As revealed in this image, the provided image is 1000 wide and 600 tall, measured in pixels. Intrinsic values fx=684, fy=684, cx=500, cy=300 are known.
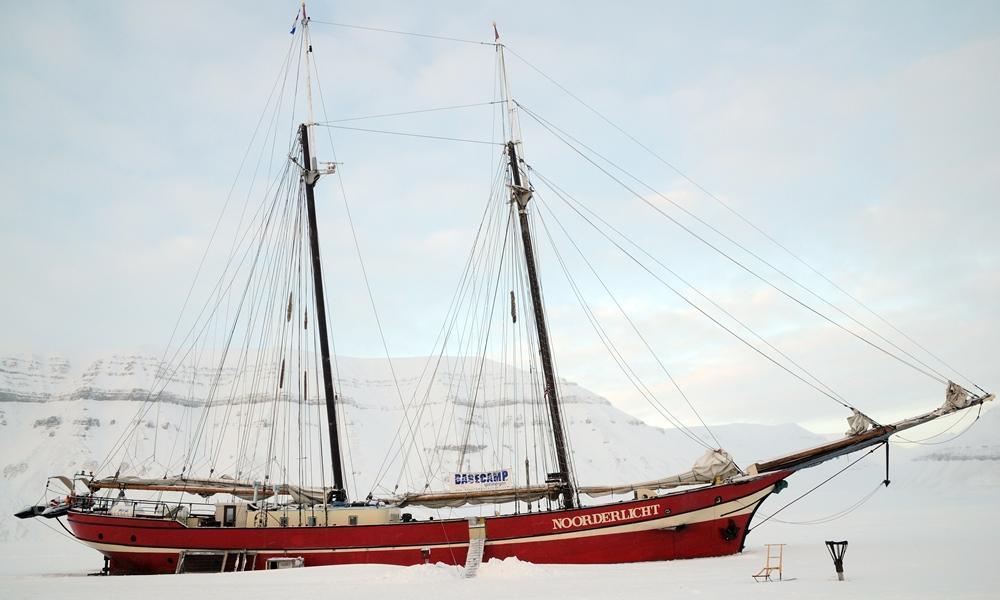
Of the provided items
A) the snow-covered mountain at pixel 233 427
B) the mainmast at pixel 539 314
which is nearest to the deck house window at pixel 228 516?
the mainmast at pixel 539 314

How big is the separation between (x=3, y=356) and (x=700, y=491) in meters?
121

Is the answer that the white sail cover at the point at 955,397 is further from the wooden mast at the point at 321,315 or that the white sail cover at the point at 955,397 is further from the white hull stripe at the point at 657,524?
the wooden mast at the point at 321,315

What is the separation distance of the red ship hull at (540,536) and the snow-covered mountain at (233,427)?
53578 millimetres

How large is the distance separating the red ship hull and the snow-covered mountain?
5358 cm

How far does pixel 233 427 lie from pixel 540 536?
308 feet

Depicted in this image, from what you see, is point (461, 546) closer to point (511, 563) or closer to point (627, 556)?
point (511, 563)

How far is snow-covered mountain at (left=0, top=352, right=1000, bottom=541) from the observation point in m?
86.0

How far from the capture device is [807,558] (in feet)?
68.8

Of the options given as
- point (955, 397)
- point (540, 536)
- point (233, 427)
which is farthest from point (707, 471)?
point (233, 427)

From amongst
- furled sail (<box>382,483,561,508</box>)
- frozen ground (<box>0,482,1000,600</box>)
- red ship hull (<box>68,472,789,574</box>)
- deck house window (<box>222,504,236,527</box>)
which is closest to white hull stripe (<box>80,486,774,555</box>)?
red ship hull (<box>68,472,789,574</box>)

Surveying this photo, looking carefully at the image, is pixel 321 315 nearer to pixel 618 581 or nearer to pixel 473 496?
pixel 473 496

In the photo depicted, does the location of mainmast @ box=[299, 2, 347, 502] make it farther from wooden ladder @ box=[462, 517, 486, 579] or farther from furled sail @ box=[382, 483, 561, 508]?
wooden ladder @ box=[462, 517, 486, 579]

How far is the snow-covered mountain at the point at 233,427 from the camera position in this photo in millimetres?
86000

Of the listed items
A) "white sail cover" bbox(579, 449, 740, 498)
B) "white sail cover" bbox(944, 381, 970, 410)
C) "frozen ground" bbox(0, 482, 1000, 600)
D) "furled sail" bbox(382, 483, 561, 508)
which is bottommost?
"frozen ground" bbox(0, 482, 1000, 600)
